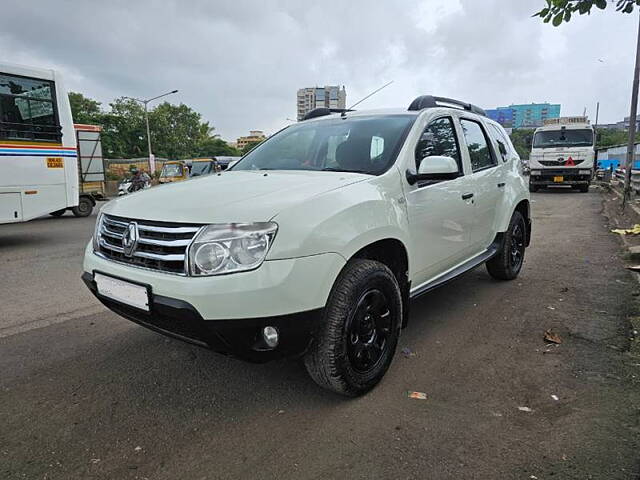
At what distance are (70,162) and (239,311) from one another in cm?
762

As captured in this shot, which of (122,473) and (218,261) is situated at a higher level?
(218,261)

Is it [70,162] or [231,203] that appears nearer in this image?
[231,203]

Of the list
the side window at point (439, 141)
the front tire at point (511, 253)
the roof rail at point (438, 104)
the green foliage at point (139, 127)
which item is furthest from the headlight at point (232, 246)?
the green foliage at point (139, 127)

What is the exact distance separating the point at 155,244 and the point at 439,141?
2298 mm

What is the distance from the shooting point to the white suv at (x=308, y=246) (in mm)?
2133

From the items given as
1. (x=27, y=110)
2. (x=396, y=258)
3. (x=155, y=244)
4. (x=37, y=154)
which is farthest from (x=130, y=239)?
(x=27, y=110)

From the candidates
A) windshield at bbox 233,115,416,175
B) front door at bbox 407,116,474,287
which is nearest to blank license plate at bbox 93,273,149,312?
windshield at bbox 233,115,416,175

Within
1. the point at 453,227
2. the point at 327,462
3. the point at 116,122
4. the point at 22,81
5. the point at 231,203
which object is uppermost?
the point at 116,122

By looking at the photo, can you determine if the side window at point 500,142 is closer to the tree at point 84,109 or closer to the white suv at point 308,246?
the white suv at point 308,246

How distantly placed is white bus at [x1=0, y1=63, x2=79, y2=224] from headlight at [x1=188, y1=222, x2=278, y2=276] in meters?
6.85

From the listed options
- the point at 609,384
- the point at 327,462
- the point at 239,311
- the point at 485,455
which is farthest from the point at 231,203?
the point at 609,384

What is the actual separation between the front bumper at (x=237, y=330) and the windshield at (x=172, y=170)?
1978 cm

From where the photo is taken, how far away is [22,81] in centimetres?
765

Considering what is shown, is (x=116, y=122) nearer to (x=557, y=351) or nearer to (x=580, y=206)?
(x=580, y=206)
